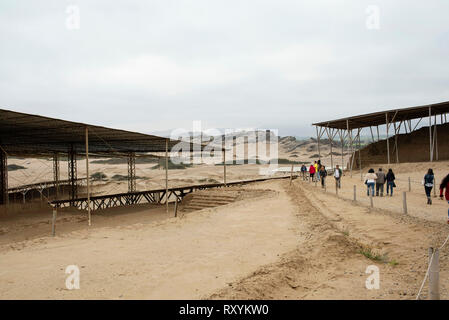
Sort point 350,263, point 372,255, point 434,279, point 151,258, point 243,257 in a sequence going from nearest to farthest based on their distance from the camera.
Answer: point 434,279 → point 350,263 → point 372,255 → point 243,257 → point 151,258

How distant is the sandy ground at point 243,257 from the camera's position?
14.3 feet

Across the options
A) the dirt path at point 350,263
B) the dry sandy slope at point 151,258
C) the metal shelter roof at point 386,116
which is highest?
the metal shelter roof at point 386,116

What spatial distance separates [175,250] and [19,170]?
5529cm

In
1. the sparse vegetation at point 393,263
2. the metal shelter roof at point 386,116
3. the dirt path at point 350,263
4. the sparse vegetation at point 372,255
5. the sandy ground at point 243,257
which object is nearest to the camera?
the dirt path at point 350,263

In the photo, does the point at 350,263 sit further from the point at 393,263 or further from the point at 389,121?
the point at 389,121

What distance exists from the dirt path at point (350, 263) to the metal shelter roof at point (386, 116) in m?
16.3

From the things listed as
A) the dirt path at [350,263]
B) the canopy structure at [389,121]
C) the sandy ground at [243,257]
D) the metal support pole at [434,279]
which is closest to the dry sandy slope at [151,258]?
the sandy ground at [243,257]

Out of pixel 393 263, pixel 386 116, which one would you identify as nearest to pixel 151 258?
pixel 393 263

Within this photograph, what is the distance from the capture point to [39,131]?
13.7 metres

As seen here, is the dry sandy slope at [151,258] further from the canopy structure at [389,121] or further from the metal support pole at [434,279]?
the canopy structure at [389,121]

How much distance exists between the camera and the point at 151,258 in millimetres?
6098

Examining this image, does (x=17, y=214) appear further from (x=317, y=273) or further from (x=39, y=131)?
(x=317, y=273)

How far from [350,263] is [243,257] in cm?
201

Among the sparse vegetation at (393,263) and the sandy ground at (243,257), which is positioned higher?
the sparse vegetation at (393,263)
